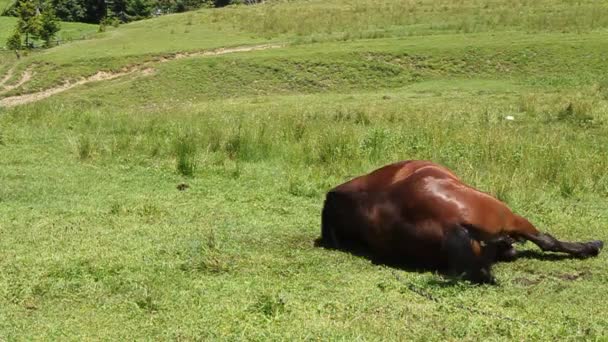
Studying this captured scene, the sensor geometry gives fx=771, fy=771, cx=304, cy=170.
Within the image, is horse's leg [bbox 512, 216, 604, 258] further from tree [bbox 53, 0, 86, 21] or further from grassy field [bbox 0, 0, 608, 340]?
tree [bbox 53, 0, 86, 21]

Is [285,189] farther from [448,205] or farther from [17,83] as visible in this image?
[17,83]

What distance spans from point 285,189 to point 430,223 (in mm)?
3603

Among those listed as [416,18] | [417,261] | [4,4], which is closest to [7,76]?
[416,18]

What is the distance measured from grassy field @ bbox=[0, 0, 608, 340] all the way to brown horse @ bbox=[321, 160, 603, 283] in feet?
0.62

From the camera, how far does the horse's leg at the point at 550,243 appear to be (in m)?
6.20

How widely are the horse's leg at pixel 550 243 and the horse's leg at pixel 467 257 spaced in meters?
0.53

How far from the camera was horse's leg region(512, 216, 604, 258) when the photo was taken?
6.20 metres

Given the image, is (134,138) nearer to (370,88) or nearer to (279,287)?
(279,287)

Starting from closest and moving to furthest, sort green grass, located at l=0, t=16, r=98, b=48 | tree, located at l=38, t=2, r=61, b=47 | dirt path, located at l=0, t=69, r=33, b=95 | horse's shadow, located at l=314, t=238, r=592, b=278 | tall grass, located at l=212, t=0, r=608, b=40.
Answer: horse's shadow, located at l=314, t=238, r=592, b=278 < dirt path, located at l=0, t=69, r=33, b=95 < tall grass, located at l=212, t=0, r=608, b=40 < tree, located at l=38, t=2, r=61, b=47 < green grass, located at l=0, t=16, r=98, b=48

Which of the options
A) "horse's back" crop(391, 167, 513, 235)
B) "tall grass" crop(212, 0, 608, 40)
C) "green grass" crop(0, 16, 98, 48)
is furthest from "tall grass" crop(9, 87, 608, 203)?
"green grass" crop(0, 16, 98, 48)

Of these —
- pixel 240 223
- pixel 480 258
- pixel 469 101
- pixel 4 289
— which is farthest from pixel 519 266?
pixel 469 101

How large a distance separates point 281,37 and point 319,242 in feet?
89.7

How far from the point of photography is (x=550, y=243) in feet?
20.8

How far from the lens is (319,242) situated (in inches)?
275
